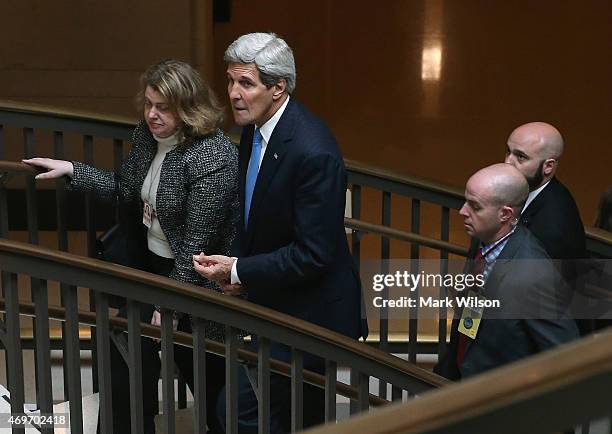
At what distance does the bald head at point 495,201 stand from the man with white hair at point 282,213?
16.8 inches

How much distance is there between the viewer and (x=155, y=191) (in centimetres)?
400

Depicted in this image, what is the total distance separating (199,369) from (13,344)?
0.55 meters

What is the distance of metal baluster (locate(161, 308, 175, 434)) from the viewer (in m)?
3.22

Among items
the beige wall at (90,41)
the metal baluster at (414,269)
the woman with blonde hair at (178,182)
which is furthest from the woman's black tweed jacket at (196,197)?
the beige wall at (90,41)

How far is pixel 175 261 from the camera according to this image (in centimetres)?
402

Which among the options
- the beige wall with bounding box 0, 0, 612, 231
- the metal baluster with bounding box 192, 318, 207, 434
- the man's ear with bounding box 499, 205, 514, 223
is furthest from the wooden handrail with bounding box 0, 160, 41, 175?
the beige wall with bounding box 0, 0, 612, 231

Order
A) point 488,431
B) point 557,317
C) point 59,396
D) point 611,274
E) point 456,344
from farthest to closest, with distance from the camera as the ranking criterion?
point 59,396 < point 611,274 < point 456,344 < point 557,317 < point 488,431

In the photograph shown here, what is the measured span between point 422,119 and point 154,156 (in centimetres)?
483

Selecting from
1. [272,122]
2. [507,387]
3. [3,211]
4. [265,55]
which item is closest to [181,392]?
[3,211]

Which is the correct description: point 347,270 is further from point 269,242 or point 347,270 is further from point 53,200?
point 53,200

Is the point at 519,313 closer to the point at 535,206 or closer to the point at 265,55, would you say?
the point at 535,206

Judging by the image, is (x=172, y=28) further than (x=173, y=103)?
Yes

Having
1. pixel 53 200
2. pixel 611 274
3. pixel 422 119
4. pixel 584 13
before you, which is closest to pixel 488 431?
pixel 611 274

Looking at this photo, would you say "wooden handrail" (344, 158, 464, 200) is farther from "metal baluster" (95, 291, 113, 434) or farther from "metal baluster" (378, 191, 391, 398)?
"metal baluster" (95, 291, 113, 434)
